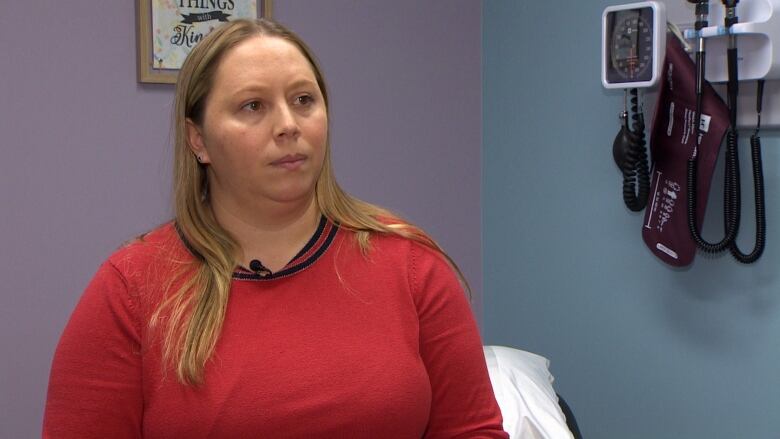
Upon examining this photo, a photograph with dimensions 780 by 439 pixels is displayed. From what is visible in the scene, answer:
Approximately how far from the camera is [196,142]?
128 cm

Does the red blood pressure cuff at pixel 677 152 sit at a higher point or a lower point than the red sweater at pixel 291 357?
A: higher

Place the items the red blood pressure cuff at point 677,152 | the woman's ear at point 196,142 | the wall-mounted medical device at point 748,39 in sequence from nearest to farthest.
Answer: the woman's ear at point 196,142, the wall-mounted medical device at point 748,39, the red blood pressure cuff at point 677,152

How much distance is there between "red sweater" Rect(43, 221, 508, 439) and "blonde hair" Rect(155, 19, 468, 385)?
0.02 metres

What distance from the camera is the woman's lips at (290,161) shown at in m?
1.20

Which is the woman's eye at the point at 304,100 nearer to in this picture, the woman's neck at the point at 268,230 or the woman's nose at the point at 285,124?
the woman's nose at the point at 285,124

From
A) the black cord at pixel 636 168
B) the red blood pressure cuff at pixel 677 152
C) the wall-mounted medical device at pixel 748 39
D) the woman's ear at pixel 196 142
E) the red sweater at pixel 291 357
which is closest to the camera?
the red sweater at pixel 291 357

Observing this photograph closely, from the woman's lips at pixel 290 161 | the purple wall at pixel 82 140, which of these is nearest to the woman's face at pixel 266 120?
the woman's lips at pixel 290 161

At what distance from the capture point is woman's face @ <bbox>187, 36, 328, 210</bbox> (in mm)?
1191

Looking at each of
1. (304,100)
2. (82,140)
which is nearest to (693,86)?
(304,100)

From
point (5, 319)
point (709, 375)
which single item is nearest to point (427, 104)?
point (709, 375)

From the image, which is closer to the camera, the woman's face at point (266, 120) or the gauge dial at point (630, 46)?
the woman's face at point (266, 120)

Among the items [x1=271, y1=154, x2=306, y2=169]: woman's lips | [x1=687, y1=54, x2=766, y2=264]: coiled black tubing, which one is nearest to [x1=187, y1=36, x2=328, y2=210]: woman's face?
[x1=271, y1=154, x2=306, y2=169]: woman's lips

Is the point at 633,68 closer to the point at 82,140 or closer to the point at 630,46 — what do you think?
the point at 630,46

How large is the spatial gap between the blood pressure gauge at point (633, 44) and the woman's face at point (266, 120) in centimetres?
88
